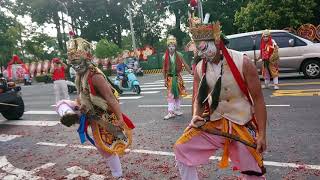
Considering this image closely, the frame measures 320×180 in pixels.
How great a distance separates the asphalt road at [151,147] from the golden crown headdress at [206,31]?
2.21 metres

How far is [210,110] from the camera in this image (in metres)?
3.73

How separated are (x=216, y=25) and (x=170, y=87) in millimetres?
5713

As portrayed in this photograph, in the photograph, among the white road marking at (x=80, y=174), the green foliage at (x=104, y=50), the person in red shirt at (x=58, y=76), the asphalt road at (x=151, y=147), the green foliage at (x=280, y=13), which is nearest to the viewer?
the asphalt road at (x=151, y=147)

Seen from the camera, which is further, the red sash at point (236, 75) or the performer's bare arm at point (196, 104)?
the performer's bare arm at point (196, 104)

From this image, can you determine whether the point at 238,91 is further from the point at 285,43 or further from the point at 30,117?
the point at 285,43

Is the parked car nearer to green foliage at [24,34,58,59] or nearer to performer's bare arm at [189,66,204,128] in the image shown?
performer's bare arm at [189,66,204,128]

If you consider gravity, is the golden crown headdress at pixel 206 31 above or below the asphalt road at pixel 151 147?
above

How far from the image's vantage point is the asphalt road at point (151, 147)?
5.50m

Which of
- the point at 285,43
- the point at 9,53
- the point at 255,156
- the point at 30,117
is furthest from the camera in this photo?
the point at 9,53

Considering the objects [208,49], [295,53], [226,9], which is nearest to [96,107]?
[208,49]

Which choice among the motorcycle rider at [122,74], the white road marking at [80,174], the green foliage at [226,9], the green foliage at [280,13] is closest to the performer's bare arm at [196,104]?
the white road marking at [80,174]

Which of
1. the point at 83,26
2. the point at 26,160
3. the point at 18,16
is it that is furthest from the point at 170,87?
the point at 18,16

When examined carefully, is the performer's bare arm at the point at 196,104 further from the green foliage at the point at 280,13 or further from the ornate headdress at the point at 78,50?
the green foliage at the point at 280,13

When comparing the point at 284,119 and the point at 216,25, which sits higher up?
the point at 216,25
